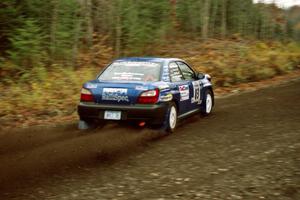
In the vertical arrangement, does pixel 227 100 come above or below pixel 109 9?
below

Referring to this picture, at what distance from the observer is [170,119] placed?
29.0 feet

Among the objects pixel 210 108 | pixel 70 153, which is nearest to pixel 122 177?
pixel 70 153

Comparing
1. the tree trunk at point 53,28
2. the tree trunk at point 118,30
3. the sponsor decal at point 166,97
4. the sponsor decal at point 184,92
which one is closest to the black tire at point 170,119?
the sponsor decal at point 166,97

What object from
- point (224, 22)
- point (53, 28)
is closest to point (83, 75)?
point (53, 28)

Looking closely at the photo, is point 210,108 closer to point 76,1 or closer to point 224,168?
point 224,168

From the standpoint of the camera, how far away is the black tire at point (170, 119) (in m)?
8.61

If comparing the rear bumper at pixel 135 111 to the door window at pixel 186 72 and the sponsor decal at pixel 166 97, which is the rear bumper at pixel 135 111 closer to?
the sponsor decal at pixel 166 97

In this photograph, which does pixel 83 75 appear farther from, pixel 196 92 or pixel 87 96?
pixel 87 96

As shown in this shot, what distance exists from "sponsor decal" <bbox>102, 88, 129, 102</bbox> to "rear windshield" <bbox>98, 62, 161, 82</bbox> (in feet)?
1.67

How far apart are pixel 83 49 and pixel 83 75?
767 centimetres

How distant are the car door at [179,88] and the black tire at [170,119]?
22cm

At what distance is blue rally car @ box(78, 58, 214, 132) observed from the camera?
8.27m

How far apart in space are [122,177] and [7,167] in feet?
5.91

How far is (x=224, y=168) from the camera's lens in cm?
632
